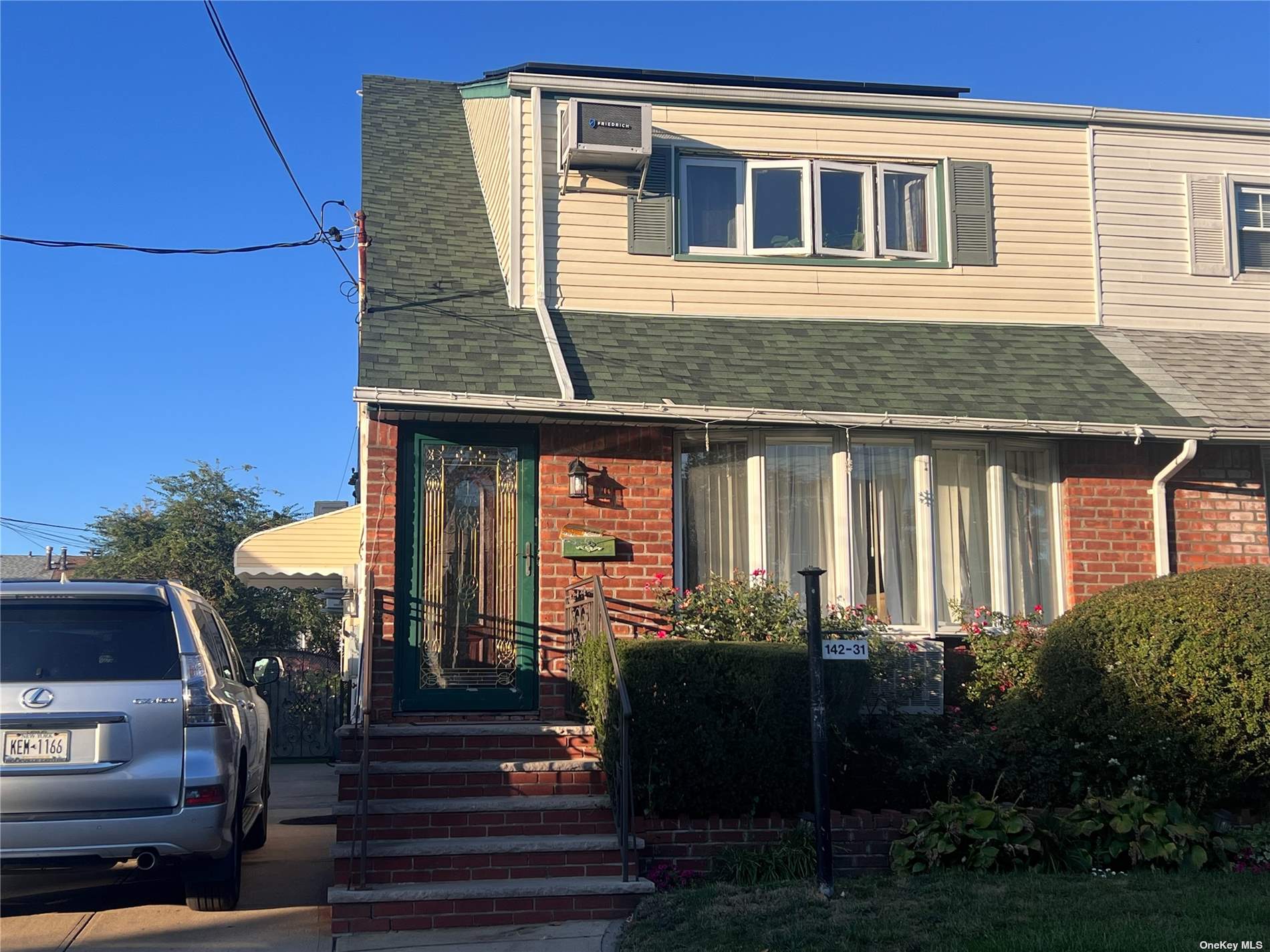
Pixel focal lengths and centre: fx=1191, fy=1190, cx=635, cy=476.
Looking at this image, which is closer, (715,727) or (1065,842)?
(1065,842)

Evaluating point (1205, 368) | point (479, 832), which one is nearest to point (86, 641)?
point (479, 832)

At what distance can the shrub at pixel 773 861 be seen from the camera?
23.3ft

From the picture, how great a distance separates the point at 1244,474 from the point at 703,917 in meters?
6.81

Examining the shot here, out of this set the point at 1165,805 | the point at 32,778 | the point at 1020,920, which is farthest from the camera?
the point at 1165,805

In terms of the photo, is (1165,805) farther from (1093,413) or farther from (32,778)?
(32,778)

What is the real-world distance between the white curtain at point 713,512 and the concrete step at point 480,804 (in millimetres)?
2684

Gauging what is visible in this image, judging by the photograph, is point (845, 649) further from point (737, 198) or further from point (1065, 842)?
point (737, 198)

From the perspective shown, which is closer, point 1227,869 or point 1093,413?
point 1227,869

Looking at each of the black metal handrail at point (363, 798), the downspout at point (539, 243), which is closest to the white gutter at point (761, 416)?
the downspout at point (539, 243)

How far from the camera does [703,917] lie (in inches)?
247

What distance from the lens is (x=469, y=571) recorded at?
9250mm

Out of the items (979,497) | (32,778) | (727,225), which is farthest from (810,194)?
(32,778)

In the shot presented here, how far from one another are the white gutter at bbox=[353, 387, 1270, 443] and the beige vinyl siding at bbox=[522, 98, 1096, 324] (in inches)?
70.4

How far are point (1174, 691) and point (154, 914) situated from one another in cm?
626
